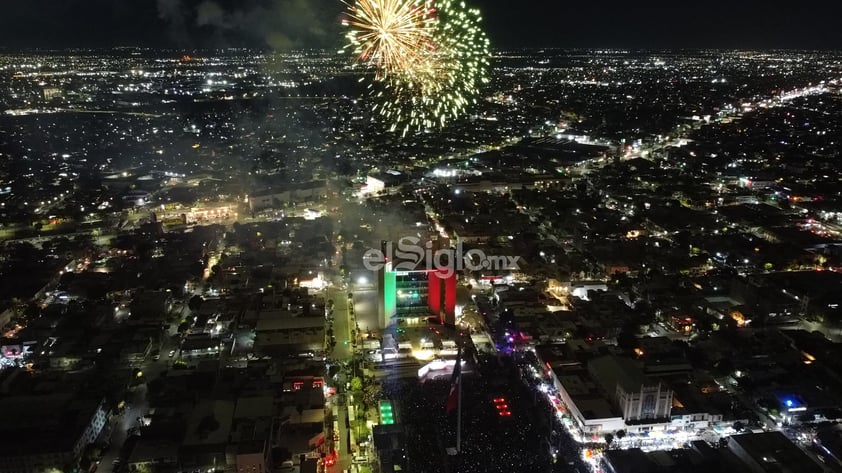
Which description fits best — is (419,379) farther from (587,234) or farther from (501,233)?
(587,234)

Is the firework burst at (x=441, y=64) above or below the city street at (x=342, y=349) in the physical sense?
above

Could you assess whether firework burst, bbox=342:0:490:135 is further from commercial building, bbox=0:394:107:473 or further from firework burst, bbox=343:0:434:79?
commercial building, bbox=0:394:107:473

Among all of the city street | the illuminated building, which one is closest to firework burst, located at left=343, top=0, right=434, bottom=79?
the illuminated building

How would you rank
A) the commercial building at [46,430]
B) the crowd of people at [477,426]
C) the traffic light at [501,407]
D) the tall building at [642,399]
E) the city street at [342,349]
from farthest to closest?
the traffic light at [501,407], the tall building at [642,399], the city street at [342,349], the commercial building at [46,430], the crowd of people at [477,426]

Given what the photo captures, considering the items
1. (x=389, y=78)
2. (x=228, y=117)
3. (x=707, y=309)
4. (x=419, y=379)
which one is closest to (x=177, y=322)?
(x=419, y=379)

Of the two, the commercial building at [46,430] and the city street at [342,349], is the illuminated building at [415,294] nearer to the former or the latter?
the city street at [342,349]

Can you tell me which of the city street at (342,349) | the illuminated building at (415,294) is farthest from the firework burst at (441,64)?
the city street at (342,349)
